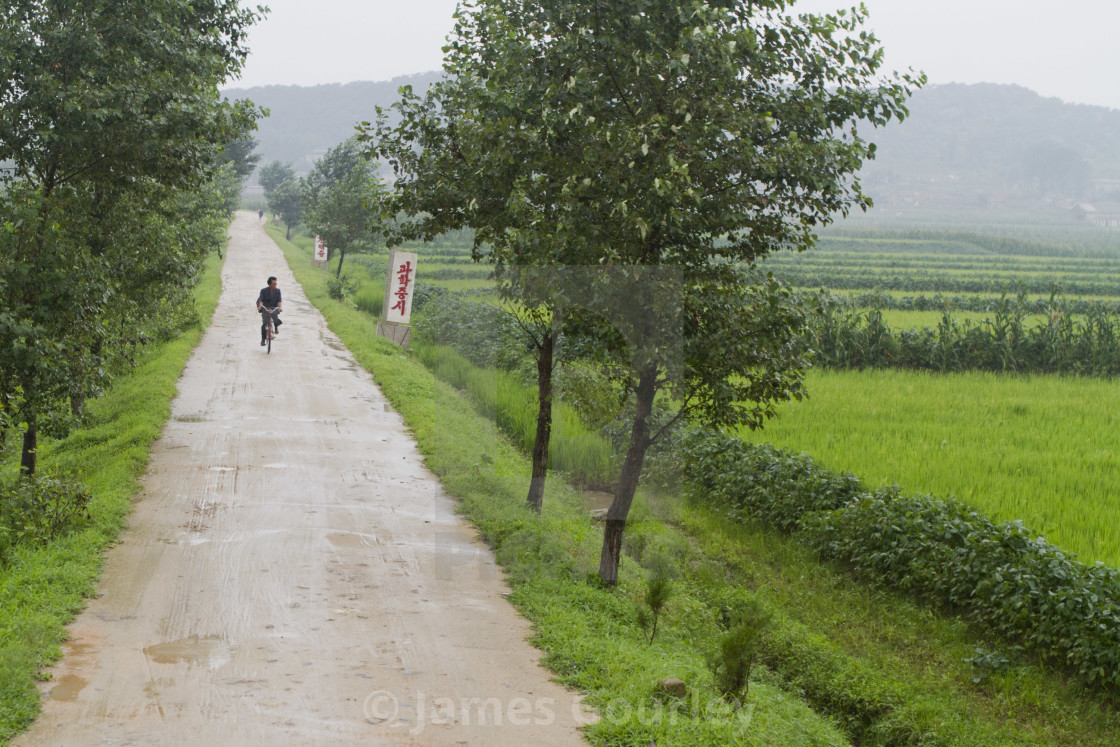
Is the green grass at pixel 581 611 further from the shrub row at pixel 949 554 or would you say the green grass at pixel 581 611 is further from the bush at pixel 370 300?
the bush at pixel 370 300

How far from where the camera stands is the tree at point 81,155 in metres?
8.41

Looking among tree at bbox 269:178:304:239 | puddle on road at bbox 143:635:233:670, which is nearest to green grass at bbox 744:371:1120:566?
puddle on road at bbox 143:635:233:670

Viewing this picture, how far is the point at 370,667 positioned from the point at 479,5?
627 centimetres

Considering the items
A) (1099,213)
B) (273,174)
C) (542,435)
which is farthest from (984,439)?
(1099,213)

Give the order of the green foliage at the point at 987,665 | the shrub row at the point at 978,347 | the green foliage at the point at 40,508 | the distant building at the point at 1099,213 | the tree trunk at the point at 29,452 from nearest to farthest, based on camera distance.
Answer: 1. the green foliage at the point at 987,665
2. the green foliage at the point at 40,508
3. the tree trunk at the point at 29,452
4. the shrub row at the point at 978,347
5. the distant building at the point at 1099,213

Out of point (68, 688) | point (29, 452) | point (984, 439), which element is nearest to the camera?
point (68, 688)

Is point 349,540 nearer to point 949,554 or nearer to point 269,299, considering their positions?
point 949,554

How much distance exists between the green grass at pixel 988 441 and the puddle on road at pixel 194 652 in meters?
6.50

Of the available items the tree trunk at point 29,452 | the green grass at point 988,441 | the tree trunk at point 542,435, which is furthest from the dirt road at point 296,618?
the green grass at point 988,441

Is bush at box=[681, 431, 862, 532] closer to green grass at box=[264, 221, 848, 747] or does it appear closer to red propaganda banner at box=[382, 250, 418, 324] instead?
green grass at box=[264, 221, 848, 747]

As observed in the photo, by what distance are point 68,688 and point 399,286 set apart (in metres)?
13.8

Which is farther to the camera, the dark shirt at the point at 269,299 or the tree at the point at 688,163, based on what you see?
the dark shirt at the point at 269,299

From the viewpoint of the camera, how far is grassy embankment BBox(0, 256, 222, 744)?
5.54 meters

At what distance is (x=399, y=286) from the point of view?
741 inches
